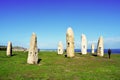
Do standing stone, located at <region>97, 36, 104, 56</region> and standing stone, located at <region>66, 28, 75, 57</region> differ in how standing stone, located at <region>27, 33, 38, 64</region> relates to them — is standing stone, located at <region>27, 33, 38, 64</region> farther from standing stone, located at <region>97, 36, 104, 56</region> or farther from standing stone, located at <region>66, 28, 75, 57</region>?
standing stone, located at <region>97, 36, 104, 56</region>

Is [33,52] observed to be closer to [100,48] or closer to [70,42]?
[70,42]

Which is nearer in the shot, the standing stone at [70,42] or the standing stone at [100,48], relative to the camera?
the standing stone at [70,42]

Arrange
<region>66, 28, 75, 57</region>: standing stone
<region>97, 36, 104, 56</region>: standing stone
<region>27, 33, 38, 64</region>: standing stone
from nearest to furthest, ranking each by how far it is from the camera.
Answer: <region>27, 33, 38, 64</region>: standing stone, <region>66, 28, 75, 57</region>: standing stone, <region>97, 36, 104, 56</region>: standing stone

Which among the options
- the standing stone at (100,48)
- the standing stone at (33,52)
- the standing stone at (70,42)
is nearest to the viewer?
the standing stone at (33,52)

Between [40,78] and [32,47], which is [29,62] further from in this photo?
[40,78]

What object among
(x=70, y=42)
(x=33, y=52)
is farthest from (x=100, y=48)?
(x=33, y=52)

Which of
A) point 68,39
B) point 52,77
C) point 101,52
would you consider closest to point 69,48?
point 68,39

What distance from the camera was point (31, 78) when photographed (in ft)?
76.0

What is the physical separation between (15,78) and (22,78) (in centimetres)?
71

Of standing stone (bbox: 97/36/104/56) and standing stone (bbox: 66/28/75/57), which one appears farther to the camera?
standing stone (bbox: 97/36/104/56)

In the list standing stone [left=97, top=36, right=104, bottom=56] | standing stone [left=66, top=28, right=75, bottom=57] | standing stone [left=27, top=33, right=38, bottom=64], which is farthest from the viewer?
standing stone [left=97, top=36, right=104, bottom=56]

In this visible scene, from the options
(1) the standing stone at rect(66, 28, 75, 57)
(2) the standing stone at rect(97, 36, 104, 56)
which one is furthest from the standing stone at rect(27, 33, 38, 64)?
(2) the standing stone at rect(97, 36, 104, 56)

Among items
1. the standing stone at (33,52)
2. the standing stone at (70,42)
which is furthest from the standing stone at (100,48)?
the standing stone at (33,52)

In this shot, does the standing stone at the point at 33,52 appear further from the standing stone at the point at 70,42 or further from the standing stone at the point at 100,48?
the standing stone at the point at 100,48
